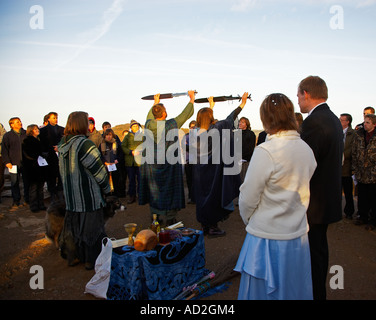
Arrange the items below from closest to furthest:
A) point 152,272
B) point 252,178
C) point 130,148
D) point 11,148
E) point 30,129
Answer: point 252,178, point 152,272, point 30,129, point 11,148, point 130,148

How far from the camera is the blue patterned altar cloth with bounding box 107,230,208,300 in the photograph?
3.03m

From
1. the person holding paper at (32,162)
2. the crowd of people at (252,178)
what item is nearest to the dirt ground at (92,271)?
the crowd of people at (252,178)

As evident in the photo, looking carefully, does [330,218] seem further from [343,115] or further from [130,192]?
[130,192]

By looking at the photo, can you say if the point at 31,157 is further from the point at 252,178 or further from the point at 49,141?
the point at 252,178

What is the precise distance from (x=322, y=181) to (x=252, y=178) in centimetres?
94

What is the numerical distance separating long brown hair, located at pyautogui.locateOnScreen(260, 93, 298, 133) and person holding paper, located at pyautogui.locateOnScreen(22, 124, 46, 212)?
6.49m

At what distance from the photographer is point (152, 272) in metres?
3.05

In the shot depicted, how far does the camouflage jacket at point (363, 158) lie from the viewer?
17.8ft

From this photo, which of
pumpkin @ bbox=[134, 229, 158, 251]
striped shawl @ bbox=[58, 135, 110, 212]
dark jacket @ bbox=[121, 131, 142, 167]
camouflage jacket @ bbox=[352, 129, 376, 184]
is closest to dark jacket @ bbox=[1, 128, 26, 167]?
dark jacket @ bbox=[121, 131, 142, 167]

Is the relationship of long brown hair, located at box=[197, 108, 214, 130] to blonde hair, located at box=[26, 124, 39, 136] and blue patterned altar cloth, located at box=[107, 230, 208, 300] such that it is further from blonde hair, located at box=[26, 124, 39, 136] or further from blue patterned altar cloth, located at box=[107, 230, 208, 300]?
blonde hair, located at box=[26, 124, 39, 136]

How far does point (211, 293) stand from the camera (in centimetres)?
340

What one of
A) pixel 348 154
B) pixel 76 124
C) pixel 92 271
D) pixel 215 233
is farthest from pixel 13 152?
pixel 348 154

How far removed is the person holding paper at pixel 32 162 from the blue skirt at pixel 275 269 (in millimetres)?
6349

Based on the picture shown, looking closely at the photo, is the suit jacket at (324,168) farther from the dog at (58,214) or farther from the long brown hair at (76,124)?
the dog at (58,214)
